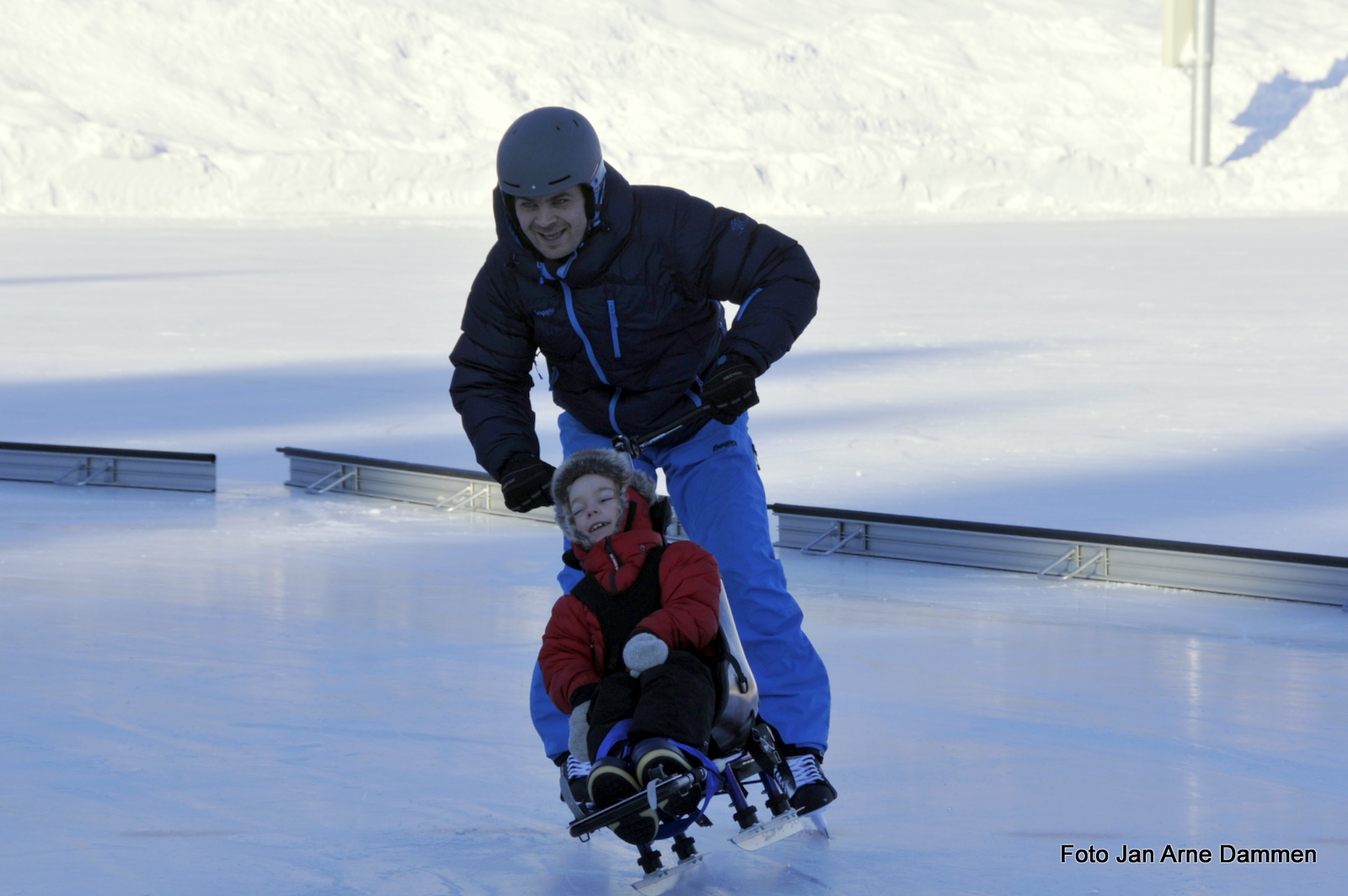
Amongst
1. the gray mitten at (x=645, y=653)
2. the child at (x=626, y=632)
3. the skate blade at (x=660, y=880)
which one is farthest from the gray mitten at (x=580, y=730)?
the skate blade at (x=660, y=880)

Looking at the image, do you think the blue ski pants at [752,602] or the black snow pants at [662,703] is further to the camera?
the blue ski pants at [752,602]

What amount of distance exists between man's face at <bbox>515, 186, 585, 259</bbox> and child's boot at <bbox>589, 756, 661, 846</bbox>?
39.2 inches

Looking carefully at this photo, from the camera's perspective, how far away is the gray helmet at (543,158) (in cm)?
Answer: 294

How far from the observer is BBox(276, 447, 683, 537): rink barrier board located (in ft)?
23.0

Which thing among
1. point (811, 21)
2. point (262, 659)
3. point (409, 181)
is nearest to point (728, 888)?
point (262, 659)

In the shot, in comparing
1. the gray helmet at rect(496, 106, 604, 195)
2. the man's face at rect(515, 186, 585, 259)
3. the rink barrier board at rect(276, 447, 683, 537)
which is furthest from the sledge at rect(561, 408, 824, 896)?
the rink barrier board at rect(276, 447, 683, 537)

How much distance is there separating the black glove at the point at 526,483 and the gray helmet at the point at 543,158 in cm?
54

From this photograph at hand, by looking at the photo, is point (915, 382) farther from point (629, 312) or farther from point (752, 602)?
point (629, 312)

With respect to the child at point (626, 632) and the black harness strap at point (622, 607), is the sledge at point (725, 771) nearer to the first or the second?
the child at point (626, 632)

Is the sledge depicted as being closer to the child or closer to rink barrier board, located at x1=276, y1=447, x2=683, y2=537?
the child

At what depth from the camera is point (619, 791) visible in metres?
2.69

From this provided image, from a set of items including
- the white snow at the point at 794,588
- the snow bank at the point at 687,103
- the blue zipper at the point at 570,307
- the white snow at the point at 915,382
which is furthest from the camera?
the snow bank at the point at 687,103

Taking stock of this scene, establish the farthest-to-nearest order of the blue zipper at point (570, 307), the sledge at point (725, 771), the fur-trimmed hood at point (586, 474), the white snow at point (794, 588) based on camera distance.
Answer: the white snow at point (794, 588) < the blue zipper at point (570, 307) < the fur-trimmed hood at point (586, 474) < the sledge at point (725, 771)

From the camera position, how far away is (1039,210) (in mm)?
41250
